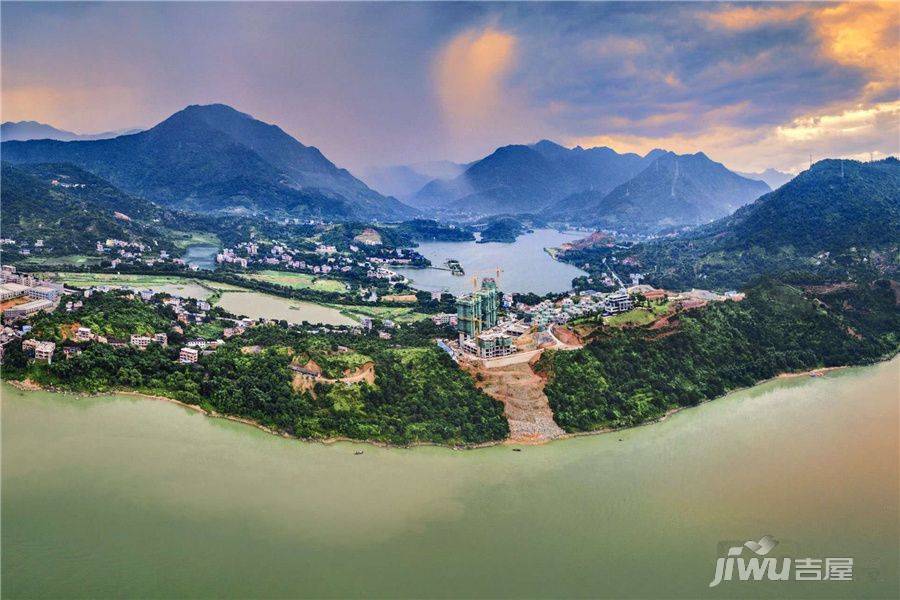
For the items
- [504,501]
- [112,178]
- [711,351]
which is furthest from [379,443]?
[112,178]

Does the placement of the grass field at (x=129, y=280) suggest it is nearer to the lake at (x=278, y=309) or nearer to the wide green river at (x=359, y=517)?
the lake at (x=278, y=309)

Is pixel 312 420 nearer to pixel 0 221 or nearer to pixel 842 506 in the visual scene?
pixel 842 506

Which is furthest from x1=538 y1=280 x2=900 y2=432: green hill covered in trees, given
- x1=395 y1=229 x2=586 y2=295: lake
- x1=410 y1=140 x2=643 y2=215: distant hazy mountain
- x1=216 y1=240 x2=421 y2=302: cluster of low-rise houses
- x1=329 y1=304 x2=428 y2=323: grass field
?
x1=410 y1=140 x2=643 y2=215: distant hazy mountain

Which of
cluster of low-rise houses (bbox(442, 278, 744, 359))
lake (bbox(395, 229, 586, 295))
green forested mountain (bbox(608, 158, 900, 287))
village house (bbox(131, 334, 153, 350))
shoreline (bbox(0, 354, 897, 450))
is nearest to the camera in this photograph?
shoreline (bbox(0, 354, 897, 450))

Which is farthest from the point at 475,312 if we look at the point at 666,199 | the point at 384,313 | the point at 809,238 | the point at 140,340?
the point at 666,199

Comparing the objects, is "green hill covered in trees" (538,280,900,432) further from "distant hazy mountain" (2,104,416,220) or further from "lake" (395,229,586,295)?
"distant hazy mountain" (2,104,416,220)

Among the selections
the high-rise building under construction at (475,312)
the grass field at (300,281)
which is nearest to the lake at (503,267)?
the grass field at (300,281)

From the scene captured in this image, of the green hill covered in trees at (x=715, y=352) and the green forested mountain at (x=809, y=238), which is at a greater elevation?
the green forested mountain at (x=809, y=238)
